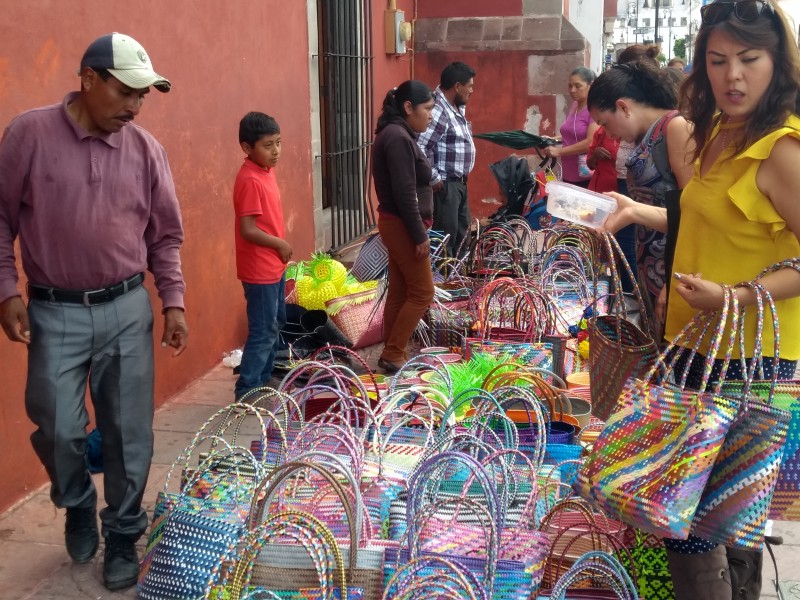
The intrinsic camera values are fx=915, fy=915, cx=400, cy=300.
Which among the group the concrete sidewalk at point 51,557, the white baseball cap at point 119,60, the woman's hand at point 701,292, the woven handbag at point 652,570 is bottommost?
the concrete sidewalk at point 51,557

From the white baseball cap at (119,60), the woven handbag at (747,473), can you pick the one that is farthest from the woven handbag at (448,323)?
the woven handbag at (747,473)

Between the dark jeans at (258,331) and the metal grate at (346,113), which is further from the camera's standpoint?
the metal grate at (346,113)

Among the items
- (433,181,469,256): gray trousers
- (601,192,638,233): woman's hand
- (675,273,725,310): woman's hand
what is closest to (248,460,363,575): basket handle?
(675,273,725,310): woman's hand

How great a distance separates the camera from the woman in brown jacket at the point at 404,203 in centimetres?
521

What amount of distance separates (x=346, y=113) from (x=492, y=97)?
3.56 metres

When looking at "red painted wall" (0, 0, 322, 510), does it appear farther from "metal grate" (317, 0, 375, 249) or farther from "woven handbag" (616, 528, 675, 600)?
"woven handbag" (616, 528, 675, 600)

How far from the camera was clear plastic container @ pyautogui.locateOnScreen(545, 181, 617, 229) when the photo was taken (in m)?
3.39

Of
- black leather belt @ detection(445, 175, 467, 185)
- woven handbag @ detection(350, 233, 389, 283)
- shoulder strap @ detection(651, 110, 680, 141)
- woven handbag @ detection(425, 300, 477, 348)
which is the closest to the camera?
shoulder strap @ detection(651, 110, 680, 141)

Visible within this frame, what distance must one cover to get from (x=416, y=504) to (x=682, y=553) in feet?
2.54

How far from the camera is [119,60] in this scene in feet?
9.66

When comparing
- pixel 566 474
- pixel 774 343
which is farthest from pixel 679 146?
pixel 774 343

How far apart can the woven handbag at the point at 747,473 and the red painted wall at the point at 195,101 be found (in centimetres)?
272

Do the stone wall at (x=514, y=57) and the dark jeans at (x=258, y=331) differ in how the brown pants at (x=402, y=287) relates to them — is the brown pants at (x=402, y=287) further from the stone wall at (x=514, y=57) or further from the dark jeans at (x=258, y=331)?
the stone wall at (x=514, y=57)

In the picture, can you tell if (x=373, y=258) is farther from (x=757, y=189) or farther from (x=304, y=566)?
(x=757, y=189)
